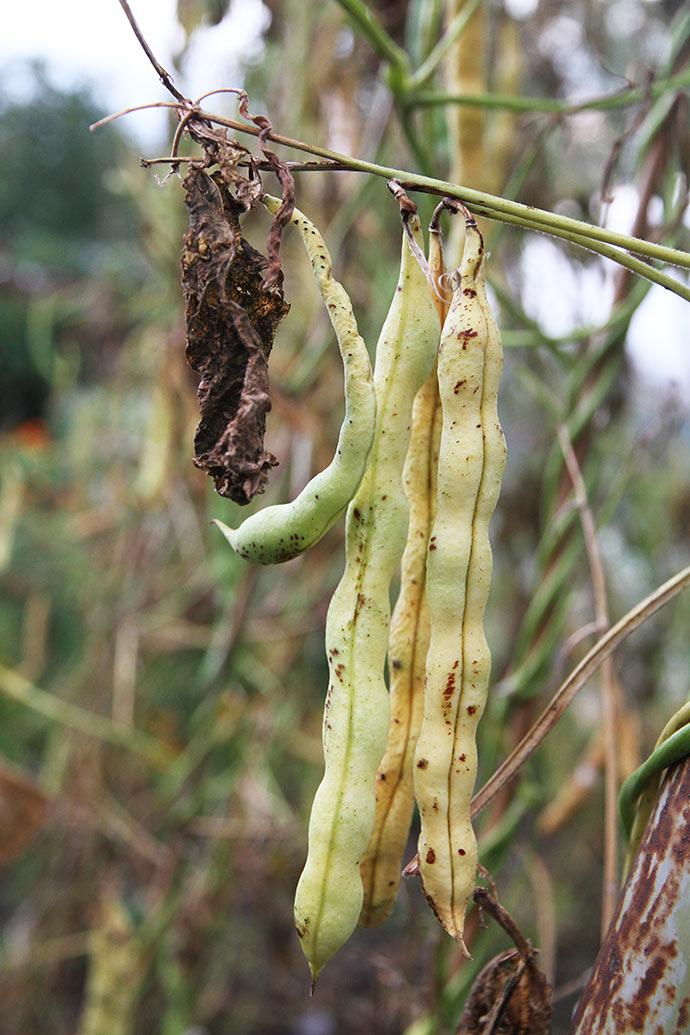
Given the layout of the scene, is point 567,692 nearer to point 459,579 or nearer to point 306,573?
point 459,579

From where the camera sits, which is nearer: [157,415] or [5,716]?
[157,415]

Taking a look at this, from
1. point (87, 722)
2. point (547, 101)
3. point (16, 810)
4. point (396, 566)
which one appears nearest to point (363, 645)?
point (396, 566)

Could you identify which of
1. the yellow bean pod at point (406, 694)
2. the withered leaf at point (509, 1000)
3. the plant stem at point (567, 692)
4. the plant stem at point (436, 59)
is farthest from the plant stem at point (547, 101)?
the withered leaf at point (509, 1000)

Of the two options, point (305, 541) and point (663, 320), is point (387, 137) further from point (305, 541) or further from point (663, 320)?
point (305, 541)

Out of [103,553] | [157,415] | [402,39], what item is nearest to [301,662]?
[157,415]


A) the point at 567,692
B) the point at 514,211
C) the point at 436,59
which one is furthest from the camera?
the point at 436,59

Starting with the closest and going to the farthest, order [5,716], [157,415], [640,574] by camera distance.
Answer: [157,415]
[640,574]
[5,716]

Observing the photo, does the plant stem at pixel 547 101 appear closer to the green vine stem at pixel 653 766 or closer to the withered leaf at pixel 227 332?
the withered leaf at pixel 227 332
